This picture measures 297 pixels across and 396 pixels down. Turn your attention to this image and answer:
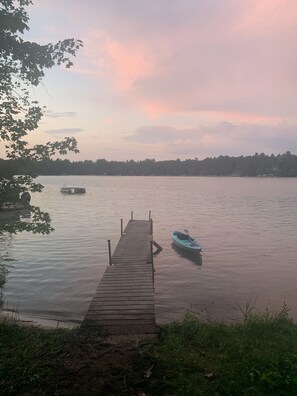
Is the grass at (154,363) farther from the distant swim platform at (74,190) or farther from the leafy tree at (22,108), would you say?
the distant swim platform at (74,190)

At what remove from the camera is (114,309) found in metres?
10.5

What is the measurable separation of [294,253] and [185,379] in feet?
72.5

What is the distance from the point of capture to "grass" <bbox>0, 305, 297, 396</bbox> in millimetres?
5697

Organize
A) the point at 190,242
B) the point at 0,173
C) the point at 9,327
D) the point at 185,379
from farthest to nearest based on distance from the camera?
the point at 190,242 < the point at 9,327 < the point at 0,173 < the point at 185,379

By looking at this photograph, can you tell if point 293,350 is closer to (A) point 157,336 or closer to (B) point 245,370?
(B) point 245,370

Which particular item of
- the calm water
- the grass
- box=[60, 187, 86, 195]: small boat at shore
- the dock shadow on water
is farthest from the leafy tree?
box=[60, 187, 86, 195]: small boat at shore

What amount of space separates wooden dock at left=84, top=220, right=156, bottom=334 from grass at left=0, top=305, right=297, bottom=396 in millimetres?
1030

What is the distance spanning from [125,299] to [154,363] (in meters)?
4.92

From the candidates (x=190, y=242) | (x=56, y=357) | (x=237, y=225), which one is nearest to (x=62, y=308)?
(x=56, y=357)

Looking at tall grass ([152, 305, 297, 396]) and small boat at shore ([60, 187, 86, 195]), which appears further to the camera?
small boat at shore ([60, 187, 86, 195])

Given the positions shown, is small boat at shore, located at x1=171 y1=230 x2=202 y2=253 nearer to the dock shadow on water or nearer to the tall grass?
the dock shadow on water

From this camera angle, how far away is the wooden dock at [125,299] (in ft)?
30.8

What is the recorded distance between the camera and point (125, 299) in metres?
11.4

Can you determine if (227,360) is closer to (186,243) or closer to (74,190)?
(186,243)
